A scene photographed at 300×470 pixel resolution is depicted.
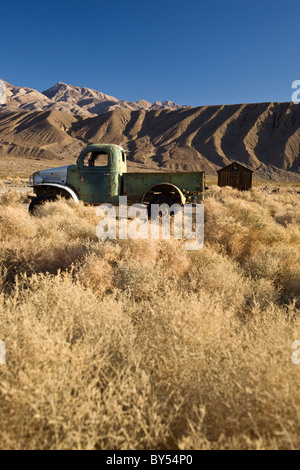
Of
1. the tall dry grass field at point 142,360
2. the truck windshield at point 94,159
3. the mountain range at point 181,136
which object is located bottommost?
the tall dry grass field at point 142,360

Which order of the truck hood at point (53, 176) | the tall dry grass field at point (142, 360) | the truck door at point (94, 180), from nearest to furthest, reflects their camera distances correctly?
the tall dry grass field at point (142, 360)
the truck door at point (94, 180)
the truck hood at point (53, 176)

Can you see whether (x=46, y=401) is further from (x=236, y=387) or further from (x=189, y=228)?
(x=189, y=228)

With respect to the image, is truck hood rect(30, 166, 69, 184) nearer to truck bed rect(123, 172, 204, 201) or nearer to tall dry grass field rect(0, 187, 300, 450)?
truck bed rect(123, 172, 204, 201)

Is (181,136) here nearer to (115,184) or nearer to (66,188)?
(115,184)

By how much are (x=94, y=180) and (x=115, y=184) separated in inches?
28.0

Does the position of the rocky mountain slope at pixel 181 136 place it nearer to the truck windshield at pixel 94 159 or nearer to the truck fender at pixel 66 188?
the truck windshield at pixel 94 159

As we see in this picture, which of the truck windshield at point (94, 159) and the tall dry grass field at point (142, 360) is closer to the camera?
the tall dry grass field at point (142, 360)

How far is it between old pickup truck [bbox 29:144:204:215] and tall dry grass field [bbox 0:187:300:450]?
160 inches

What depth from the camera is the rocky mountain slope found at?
77.2 m

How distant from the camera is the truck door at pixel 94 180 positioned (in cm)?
869

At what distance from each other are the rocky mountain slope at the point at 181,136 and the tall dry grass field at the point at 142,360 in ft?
234

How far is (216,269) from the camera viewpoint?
173 inches

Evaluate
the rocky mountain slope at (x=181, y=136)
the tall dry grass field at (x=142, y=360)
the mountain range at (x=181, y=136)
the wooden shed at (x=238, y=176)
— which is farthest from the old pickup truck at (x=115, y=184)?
the rocky mountain slope at (x=181, y=136)

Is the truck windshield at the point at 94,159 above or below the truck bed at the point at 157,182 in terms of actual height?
above
